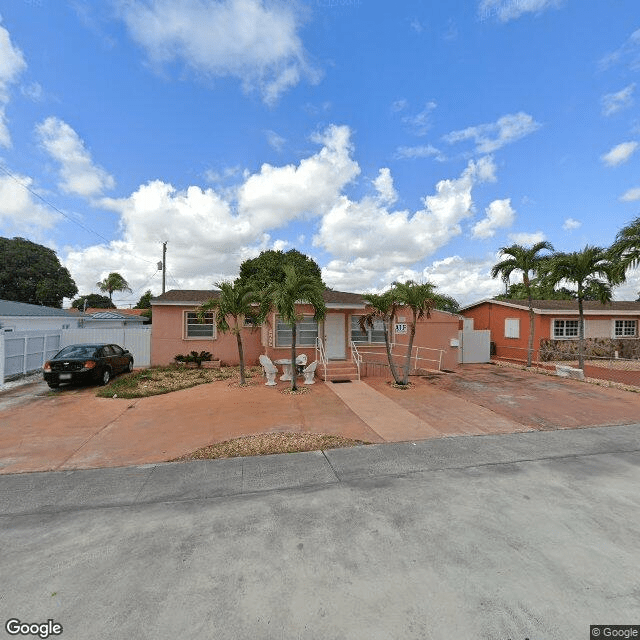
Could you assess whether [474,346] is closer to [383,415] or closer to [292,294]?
[383,415]

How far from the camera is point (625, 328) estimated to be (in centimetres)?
2134

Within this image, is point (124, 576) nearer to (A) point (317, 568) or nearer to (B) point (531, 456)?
(A) point (317, 568)

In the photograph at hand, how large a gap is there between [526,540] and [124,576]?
396 centimetres

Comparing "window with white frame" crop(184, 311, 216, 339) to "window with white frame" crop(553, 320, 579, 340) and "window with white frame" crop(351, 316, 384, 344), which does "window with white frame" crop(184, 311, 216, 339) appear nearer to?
"window with white frame" crop(351, 316, 384, 344)

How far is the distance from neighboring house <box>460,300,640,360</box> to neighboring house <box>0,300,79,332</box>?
2725 cm

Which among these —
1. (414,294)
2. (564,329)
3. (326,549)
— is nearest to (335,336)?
(414,294)

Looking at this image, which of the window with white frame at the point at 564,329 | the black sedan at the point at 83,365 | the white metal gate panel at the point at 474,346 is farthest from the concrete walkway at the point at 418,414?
the window with white frame at the point at 564,329

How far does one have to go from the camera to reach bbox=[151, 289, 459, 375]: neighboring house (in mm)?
15141

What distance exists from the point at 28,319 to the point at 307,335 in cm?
1629

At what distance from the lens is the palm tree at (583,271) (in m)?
14.1

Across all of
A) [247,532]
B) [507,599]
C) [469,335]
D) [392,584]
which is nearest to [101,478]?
[247,532]

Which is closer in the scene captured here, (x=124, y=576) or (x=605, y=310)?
(x=124, y=576)

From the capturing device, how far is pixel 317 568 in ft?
9.80

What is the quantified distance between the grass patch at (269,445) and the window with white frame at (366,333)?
9199 millimetres
